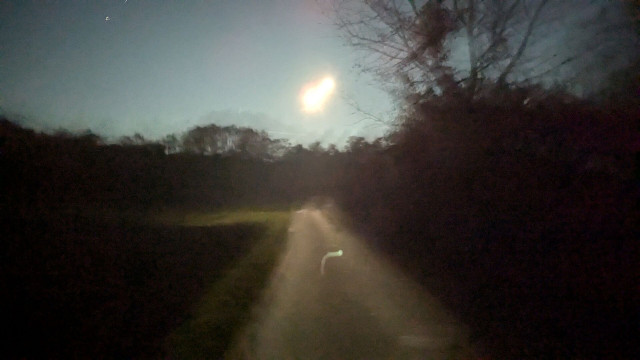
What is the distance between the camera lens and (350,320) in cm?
648

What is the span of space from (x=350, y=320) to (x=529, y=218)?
4.93 metres

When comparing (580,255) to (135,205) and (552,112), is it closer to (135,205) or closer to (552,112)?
(552,112)

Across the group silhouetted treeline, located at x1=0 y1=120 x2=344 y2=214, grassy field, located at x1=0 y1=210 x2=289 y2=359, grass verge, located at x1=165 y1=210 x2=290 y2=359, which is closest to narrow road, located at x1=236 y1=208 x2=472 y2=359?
grass verge, located at x1=165 y1=210 x2=290 y2=359

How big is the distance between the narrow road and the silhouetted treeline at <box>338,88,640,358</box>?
0.57 metres

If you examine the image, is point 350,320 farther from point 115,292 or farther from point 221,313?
point 115,292

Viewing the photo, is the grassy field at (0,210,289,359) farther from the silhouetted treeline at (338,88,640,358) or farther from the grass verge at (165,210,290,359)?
the silhouetted treeline at (338,88,640,358)

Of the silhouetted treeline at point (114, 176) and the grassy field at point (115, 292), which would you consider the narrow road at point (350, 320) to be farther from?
the silhouetted treeline at point (114, 176)

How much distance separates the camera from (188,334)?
5.95m

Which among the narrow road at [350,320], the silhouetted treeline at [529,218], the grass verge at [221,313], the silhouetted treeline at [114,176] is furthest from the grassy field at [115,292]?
the silhouetted treeline at [114,176]

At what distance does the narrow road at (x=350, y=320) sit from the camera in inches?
206

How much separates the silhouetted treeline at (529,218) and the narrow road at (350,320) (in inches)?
22.6

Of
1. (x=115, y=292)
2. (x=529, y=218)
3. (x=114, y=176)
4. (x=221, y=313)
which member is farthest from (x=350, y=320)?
(x=114, y=176)

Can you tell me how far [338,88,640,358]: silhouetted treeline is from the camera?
5820mm

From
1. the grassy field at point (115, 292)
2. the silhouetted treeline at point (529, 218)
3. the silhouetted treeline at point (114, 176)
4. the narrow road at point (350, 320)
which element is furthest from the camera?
the silhouetted treeline at point (114, 176)
